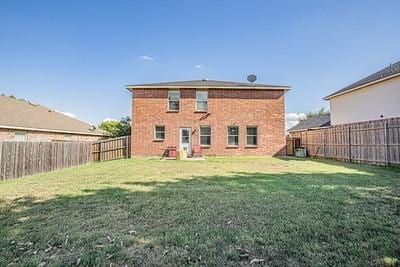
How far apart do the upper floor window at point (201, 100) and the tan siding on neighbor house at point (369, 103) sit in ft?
37.7

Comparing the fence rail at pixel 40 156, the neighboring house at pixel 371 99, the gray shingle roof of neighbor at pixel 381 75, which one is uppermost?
the gray shingle roof of neighbor at pixel 381 75

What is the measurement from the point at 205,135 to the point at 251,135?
352 centimetres

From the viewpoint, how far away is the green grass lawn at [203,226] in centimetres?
264

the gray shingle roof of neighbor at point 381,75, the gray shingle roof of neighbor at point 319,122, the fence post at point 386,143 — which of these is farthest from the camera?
the gray shingle roof of neighbor at point 319,122

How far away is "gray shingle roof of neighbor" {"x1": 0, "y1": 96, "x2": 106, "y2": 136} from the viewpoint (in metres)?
15.8

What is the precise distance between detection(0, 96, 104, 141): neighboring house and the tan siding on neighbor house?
23.1 meters

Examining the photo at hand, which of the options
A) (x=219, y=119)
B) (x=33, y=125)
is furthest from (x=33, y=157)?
(x=219, y=119)

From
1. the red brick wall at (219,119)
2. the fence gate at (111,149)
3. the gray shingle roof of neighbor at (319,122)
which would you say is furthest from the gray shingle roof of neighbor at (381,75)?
the fence gate at (111,149)

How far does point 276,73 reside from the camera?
23281 millimetres

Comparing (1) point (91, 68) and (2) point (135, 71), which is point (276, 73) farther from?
(1) point (91, 68)

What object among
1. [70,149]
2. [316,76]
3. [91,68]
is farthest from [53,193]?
[316,76]

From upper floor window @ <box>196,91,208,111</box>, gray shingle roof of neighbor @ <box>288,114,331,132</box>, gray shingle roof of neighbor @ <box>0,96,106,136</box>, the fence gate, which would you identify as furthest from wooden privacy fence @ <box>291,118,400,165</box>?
gray shingle roof of neighbor @ <box>0,96,106,136</box>

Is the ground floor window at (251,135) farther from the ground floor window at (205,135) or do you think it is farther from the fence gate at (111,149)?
the fence gate at (111,149)

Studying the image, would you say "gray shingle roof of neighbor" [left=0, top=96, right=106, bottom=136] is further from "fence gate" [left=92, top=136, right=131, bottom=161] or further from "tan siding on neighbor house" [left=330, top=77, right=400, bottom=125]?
"tan siding on neighbor house" [left=330, top=77, right=400, bottom=125]
